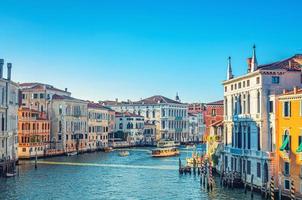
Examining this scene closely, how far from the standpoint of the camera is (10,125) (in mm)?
34281

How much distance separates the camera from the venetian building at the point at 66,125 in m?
50.7

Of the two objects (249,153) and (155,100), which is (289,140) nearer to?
(249,153)

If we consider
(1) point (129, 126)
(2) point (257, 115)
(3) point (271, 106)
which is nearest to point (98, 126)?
(1) point (129, 126)

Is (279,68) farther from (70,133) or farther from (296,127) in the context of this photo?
(70,133)

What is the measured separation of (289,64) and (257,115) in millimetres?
2513

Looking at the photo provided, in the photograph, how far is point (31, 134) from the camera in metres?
44.6

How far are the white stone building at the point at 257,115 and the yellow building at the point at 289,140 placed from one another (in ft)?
1.53

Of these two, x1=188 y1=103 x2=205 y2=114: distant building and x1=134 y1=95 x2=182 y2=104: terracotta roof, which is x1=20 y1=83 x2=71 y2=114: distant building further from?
x1=188 y1=103 x2=205 y2=114: distant building

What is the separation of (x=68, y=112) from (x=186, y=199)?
32154 millimetres

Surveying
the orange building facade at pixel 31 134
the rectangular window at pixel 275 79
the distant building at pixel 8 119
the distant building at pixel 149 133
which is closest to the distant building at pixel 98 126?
the distant building at pixel 149 133

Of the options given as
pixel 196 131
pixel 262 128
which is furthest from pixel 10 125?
pixel 196 131

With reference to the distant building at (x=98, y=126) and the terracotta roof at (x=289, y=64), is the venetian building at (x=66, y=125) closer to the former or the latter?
the distant building at (x=98, y=126)

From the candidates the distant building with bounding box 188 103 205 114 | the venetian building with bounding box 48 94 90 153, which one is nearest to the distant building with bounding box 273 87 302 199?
the venetian building with bounding box 48 94 90 153

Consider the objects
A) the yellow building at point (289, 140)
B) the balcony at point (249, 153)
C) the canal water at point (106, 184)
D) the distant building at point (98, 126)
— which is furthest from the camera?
the distant building at point (98, 126)
